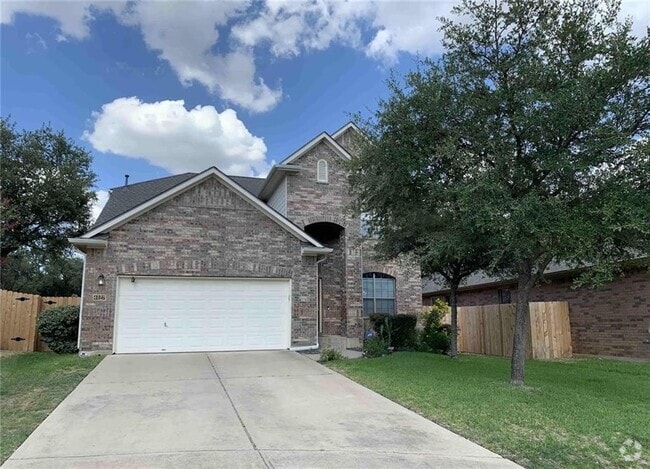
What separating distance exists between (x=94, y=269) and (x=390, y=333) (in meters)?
9.41

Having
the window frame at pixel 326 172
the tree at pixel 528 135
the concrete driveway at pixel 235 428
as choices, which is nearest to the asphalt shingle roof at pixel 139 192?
the window frame at pixel 326 172

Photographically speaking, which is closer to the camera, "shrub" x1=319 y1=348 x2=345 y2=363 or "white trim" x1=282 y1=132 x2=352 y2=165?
"shrub" x1=319 y1=348 x2=345 y2=363

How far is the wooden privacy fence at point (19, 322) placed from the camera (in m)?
15.5

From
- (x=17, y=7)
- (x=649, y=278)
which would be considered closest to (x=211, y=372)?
(x=17, y=7)

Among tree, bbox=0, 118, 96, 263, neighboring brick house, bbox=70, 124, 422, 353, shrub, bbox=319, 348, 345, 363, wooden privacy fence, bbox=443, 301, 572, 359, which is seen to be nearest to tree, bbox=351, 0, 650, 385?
neighboring brick house, bbox=70, 124, 422, 353

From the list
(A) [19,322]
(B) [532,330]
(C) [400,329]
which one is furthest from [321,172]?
(A) [19,322]

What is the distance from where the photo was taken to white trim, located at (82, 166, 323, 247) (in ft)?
43.9

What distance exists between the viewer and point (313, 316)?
49.4 feet

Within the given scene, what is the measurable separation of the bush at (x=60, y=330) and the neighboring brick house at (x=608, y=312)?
13.4 m

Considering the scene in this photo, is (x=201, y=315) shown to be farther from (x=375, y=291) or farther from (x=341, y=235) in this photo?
(x=375, y=291)

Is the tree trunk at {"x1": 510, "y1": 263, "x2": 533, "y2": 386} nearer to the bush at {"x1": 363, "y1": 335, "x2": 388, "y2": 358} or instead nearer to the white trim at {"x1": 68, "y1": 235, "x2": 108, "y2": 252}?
the bush at {"x1": 363, "y1": 335, "x2": 388, "y2": 358}

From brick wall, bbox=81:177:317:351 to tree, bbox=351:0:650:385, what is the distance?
5.18 meters

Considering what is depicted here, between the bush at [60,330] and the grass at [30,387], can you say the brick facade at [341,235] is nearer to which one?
the bush at [60,330]

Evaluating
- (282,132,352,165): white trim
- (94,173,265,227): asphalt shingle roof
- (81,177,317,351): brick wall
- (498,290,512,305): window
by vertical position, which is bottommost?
(498,290,512,305): window
